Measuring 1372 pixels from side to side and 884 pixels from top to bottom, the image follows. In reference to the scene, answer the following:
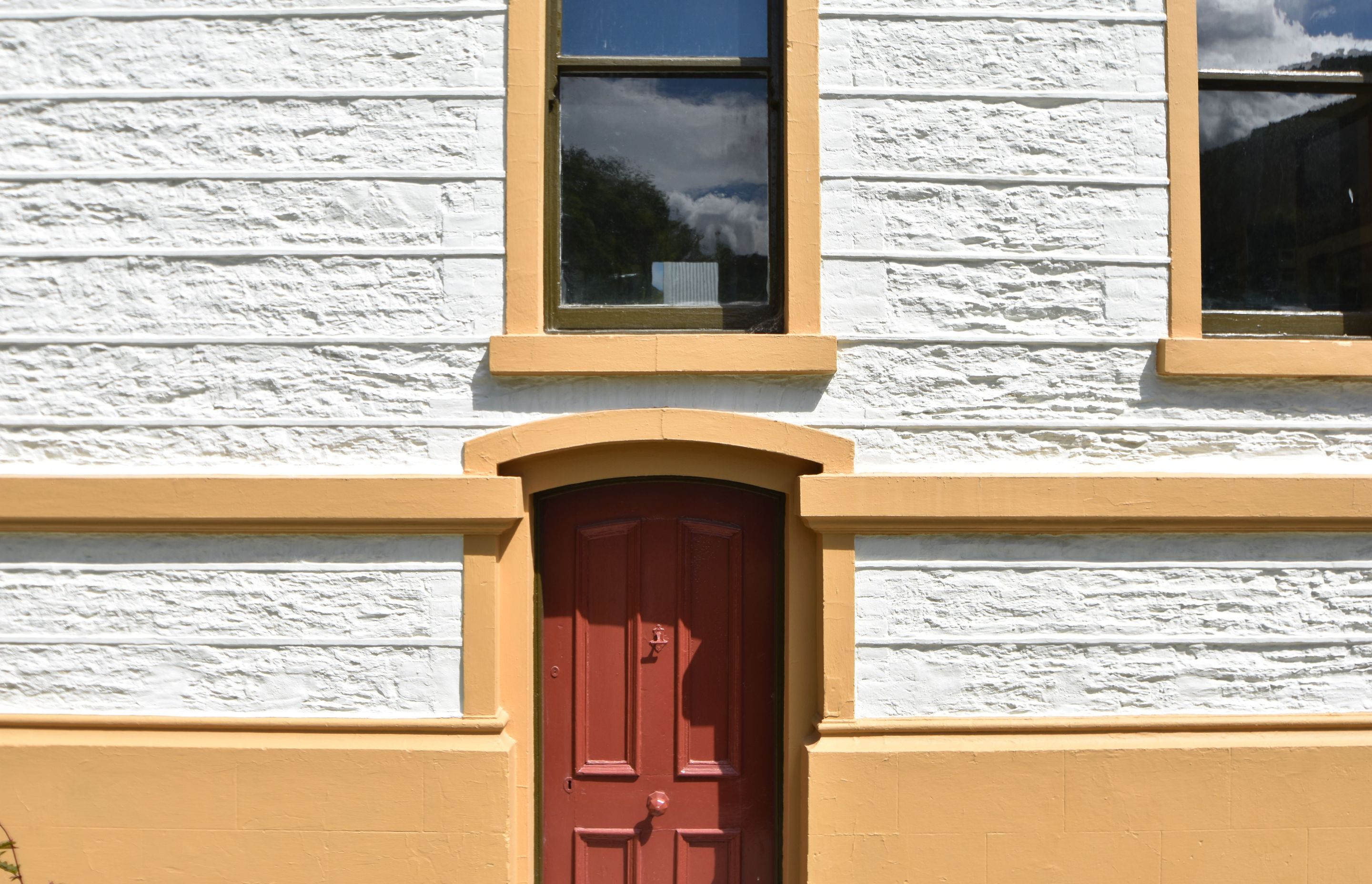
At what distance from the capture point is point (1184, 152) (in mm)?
3900

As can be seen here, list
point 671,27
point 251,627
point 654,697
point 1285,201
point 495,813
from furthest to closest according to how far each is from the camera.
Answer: point 1285,201
point 671,27
point 654,697
point 251,627
point 495,813

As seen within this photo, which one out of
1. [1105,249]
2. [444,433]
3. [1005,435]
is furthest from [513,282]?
[1105,249]

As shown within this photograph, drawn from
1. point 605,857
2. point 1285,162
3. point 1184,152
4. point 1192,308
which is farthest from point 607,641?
point 1285,162

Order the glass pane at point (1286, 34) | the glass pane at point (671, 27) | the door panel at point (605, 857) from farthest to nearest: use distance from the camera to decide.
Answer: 1. the glass pane at point (1286, 34)
2. the glass pane at point (671, 27)
3. the door panel at point (605, 857)

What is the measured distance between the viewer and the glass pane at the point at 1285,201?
4.17m

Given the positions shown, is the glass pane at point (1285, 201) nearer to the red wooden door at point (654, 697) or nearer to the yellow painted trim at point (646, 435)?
the yellow painted trim at point (646, 435)

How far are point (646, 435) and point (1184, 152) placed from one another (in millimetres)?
2662

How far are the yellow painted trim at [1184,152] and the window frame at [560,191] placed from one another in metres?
1.70

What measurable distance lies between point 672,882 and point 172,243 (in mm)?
3576

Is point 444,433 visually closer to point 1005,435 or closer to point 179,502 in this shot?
point 179,502

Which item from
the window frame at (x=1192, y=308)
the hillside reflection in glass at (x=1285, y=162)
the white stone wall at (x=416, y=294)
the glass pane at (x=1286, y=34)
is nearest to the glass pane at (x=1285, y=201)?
the hillside reflection in glass at (x=1285, y=162)

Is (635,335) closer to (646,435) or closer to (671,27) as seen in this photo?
(646,435)

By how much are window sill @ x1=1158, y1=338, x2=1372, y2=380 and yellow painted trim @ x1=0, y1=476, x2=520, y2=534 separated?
288 cm

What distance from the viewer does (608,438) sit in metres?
3.75
